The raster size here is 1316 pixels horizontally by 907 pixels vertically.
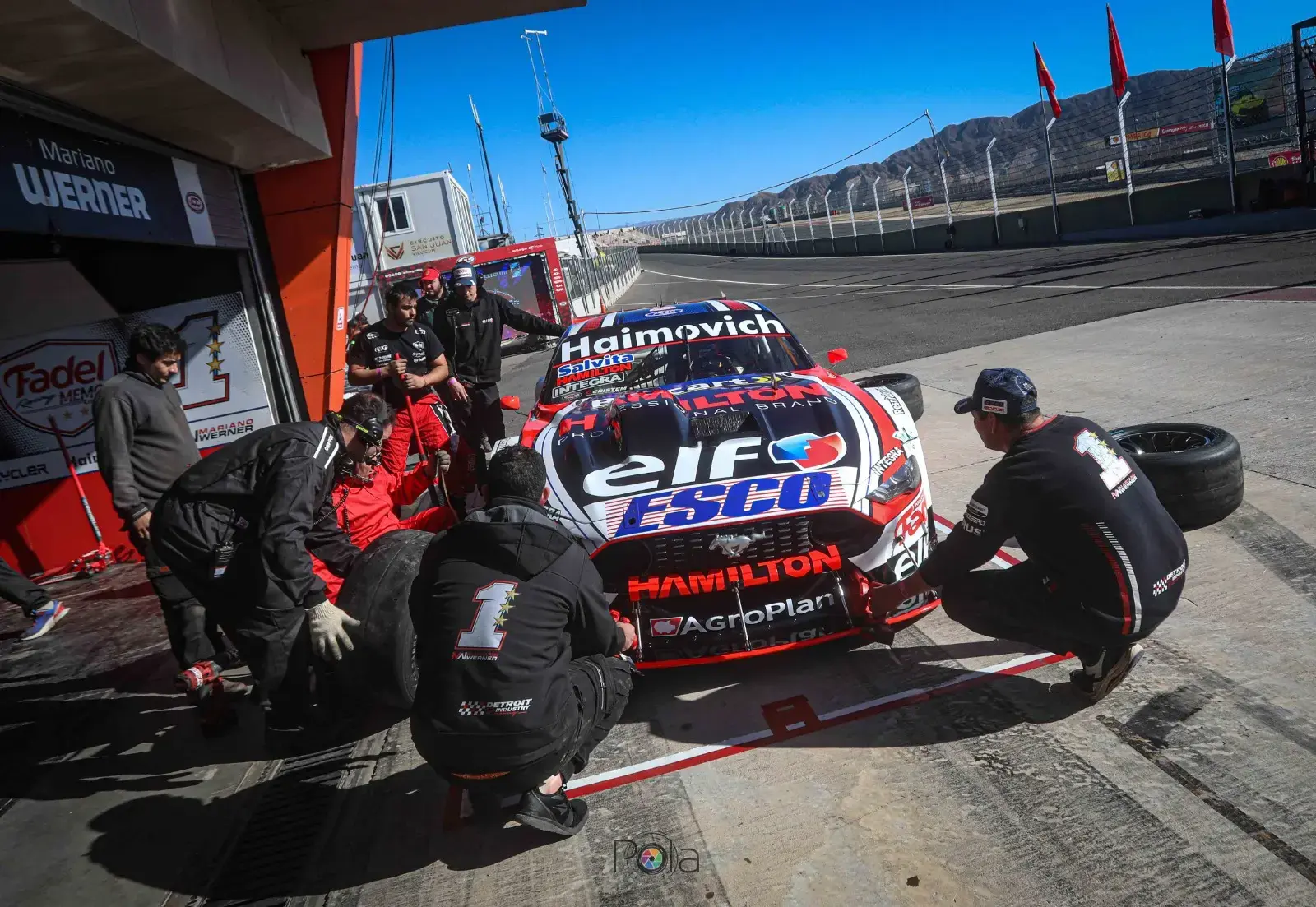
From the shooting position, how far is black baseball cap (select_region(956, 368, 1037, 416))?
3.03 m

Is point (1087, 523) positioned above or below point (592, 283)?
below

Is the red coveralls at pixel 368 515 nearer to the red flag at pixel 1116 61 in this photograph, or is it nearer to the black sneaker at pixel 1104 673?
the black sneaker at pixel 1104 673

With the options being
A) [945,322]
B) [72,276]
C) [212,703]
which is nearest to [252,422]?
[72,276]

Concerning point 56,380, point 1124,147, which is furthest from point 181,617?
point 1124,147

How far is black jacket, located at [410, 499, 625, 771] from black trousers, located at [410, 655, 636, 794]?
3 centimetres

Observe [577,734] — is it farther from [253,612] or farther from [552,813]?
[253,612]

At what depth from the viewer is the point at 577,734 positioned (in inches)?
112

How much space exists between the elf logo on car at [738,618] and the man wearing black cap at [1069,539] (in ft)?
1.51

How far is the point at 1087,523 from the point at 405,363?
14.8 feet

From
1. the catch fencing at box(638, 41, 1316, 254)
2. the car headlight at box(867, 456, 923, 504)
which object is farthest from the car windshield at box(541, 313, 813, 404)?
the catch fencing at box(638, 41, 1316, 254)

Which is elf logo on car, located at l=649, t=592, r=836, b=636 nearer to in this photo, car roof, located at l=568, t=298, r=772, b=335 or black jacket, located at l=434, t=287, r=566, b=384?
car roof, located at l=568, t=298, r=772, b=335

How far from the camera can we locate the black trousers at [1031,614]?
9.85 ft

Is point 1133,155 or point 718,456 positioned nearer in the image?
point 718,456

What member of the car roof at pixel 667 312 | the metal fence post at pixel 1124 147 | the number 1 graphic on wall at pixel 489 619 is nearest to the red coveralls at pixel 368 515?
the number 1 graphic on wall at pixel 489 619
